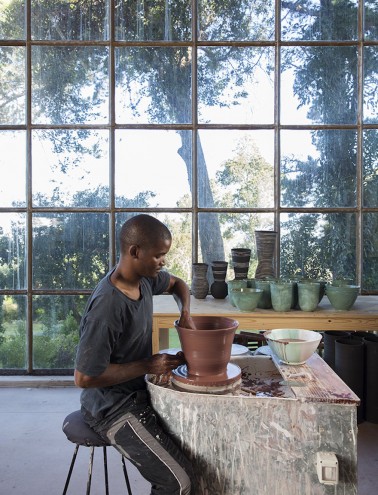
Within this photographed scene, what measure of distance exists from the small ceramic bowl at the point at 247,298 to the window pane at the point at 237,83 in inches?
62.2

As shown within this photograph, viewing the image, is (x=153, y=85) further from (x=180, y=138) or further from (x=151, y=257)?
(x=151, y=257)

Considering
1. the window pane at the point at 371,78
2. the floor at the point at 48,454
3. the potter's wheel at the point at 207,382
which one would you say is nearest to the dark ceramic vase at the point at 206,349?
the potter's wheel at the point at 207,382

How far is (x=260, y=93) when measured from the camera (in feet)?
13.7

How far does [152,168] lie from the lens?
425 centimetres

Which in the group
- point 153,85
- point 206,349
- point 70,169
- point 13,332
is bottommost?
point 13,332

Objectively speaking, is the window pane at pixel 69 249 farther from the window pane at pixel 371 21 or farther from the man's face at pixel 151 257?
the window pane at pixel 371 21

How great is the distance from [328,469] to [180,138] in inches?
122

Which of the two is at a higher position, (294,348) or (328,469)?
(294,348)

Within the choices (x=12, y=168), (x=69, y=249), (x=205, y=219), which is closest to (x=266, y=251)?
(x=205, y=219)

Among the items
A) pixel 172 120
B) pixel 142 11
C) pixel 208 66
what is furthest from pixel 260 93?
pixel 142 11

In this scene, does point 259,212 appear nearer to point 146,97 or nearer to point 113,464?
point 146,97

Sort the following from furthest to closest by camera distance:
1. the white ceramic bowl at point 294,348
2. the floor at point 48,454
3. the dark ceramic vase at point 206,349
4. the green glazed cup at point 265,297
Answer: the green glazed cup at point 265,297
the floor at point 48,454
the white ceramic bowl at point 294,348
the dark ceramic vase at point 206,349

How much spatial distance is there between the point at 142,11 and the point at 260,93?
121 centimetres

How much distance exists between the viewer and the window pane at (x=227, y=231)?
4.25 m
